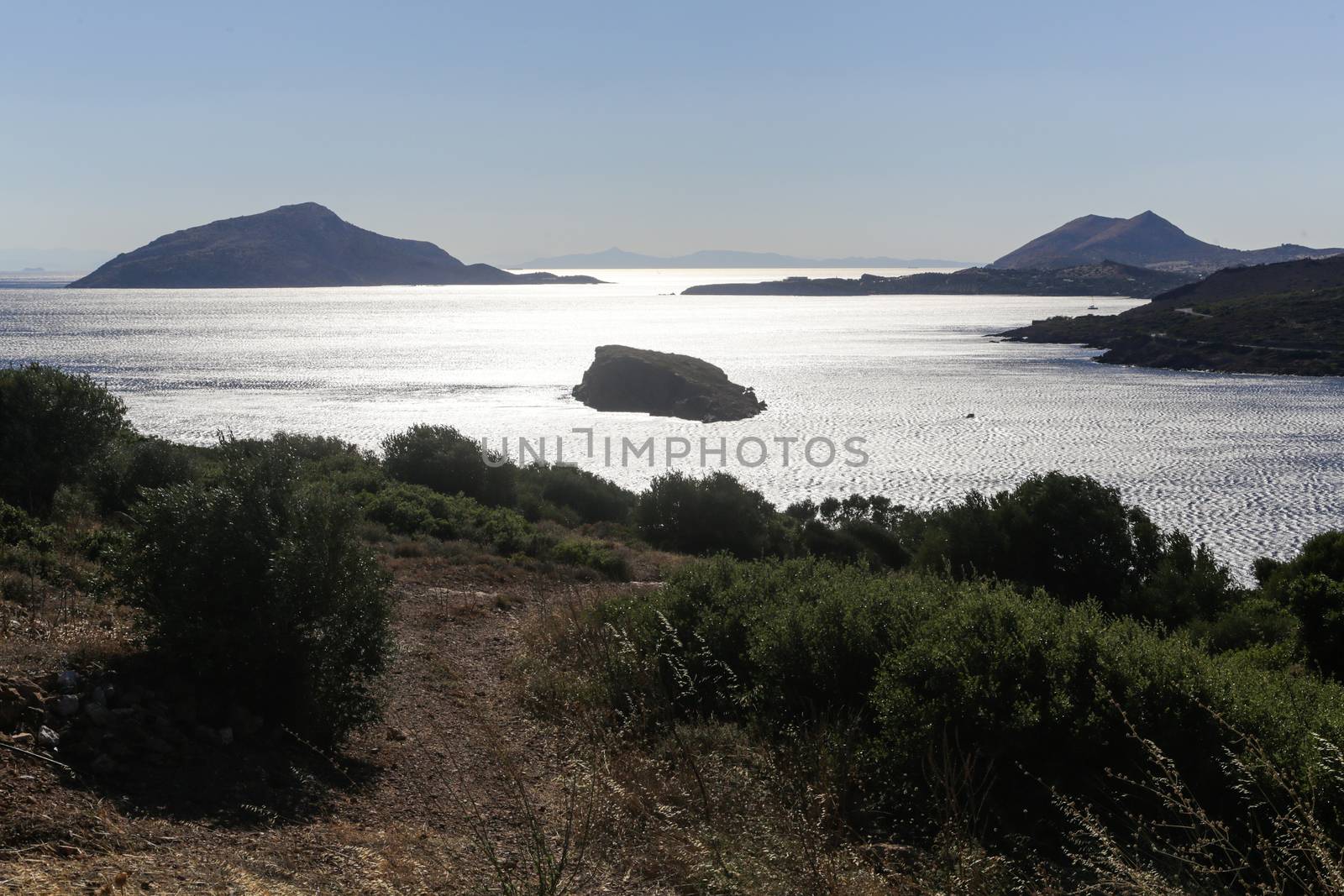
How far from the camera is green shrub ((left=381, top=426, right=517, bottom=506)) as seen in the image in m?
26.7

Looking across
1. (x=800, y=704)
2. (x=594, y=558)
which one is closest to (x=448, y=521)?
(x=594, y=558)

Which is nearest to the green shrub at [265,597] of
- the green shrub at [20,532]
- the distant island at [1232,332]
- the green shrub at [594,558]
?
the green shrub at [20,532]

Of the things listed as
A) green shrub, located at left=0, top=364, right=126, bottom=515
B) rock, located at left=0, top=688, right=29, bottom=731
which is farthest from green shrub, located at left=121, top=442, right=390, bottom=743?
green shrub, located at left=0, top=364, right=126, bottom=515

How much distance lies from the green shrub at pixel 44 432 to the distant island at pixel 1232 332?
9893 cm

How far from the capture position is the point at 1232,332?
347 feet

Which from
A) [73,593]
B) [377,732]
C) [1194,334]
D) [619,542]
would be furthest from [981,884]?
[1194,334]

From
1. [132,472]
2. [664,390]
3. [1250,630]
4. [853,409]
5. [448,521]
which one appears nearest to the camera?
[1250,630]

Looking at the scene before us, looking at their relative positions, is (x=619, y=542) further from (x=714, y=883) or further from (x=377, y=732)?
(x=714, y=883)

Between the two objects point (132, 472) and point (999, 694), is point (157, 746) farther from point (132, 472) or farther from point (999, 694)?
point (132, 472)

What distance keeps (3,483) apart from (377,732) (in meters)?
11.9

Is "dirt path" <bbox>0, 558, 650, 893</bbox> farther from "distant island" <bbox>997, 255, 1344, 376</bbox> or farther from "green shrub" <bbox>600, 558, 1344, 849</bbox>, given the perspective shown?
"distant island" <bbox>997, 255, 1344, 376</bbox>

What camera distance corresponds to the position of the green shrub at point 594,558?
58.3 feet

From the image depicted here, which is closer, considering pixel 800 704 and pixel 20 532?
pixel 800 704

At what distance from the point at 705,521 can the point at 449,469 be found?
7605 mm
